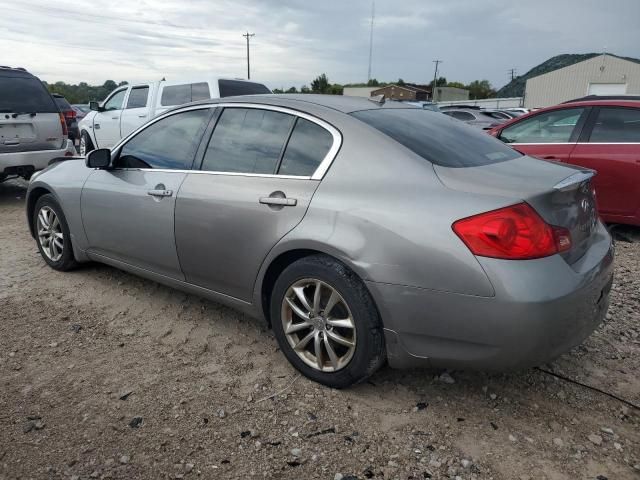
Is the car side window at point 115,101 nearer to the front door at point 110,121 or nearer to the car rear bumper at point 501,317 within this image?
the front door at point 110,121

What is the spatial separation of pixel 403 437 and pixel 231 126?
6.88 ft

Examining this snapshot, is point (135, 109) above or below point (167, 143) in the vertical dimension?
below

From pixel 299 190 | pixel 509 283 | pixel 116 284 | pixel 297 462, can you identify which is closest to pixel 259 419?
pixel 297 462

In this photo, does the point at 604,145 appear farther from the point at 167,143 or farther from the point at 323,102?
the point at 167,143

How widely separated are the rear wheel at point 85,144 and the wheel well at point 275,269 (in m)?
10.3

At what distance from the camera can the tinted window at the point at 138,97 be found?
398 inches

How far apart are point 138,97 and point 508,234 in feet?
31.6

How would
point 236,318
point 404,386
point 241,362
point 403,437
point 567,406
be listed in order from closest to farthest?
1. point 403,437
2. point 567,406
3. point 404,386
4. point 241,362
5. point 236,318

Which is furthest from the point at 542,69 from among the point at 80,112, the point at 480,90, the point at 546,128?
the point at 546,128

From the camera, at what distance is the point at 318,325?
9.00 feet

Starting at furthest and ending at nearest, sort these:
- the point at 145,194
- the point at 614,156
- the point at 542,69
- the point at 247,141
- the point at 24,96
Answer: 1. the point at 542,69
2. the point at 24,96
3. the point at 614,156
4. the point at 145,194
5. the point at 247,141

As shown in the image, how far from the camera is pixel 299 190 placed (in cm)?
277

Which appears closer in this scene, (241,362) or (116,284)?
(241,362)

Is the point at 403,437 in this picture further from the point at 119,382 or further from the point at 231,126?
the point at 231,126
